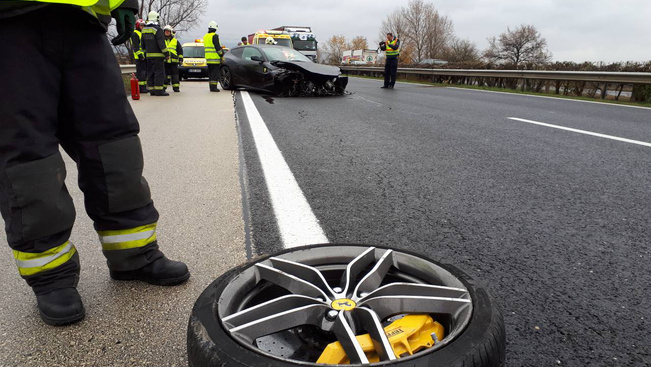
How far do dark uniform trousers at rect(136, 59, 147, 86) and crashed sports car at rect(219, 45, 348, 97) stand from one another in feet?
7.14

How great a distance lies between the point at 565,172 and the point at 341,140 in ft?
7.43

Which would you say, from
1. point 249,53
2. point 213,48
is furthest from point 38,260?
point 213,48

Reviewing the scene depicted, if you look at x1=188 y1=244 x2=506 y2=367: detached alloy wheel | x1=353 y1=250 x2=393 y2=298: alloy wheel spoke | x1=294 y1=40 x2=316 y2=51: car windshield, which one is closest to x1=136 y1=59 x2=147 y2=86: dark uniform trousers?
x1=188 y1=244 x2=506 y2=367: detached alloy wheel

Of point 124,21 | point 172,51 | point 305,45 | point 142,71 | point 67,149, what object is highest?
point 305,45

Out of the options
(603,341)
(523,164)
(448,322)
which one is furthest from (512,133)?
(448,322)

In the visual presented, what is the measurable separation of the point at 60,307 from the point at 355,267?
3.55 feet

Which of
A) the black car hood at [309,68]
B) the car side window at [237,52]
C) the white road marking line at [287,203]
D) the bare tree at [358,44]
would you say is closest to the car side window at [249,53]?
the car side window at [237,52]

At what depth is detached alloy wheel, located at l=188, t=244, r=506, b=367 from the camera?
3.54 feet

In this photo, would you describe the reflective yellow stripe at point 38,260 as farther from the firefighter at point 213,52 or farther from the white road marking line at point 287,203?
the firefighter at point 213,52

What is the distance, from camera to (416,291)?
133 cm

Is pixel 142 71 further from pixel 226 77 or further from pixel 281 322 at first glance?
pixel 281 322

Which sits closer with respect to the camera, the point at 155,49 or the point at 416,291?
the point at 416,291

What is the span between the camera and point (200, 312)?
124cm

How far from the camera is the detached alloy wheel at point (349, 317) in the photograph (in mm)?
1078
